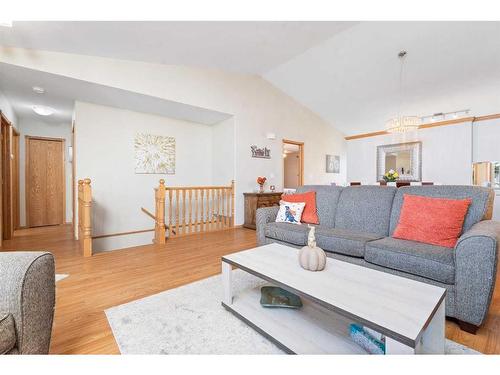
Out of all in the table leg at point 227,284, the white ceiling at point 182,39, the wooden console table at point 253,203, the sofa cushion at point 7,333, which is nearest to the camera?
the sofa cushion at point 7,333

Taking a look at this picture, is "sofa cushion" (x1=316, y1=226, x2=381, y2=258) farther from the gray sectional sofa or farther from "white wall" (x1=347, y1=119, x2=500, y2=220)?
"white wall" (x1=347, y1=119, x2=500, y2=220)

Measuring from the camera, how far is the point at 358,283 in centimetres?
127

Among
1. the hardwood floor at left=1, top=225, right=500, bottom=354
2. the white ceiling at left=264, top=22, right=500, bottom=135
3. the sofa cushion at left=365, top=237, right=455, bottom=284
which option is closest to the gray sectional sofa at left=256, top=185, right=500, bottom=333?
the sofa cushion at left=365, top=237, right=455, bottom=284

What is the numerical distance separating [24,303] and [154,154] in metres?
3.99

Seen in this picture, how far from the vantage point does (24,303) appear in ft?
3.13

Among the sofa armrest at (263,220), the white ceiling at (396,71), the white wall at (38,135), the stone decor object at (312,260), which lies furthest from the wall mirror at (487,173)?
the white wall at (38,135)

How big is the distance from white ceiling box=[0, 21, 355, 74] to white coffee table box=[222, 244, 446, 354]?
2.77m

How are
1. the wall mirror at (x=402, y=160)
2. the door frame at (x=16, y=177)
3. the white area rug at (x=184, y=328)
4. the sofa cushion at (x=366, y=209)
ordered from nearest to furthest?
the white area rug at (x=184, y=328) < the sofa cushion at (x=366, y=209) < the door frame at (x=16, y=177) < the wall mirror at (x=402, y=160)

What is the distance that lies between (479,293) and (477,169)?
4.55 meters

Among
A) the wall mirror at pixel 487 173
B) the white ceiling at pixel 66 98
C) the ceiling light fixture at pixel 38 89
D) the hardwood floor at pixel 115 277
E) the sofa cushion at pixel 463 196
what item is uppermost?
the white ceiling at pixel 66 98

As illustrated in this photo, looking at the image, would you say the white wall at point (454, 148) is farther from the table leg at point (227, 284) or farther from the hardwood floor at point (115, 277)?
the table leg at point (227, 284)

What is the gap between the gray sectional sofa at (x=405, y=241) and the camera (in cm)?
140

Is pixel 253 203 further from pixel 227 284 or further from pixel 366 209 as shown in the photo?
pixel 227 284

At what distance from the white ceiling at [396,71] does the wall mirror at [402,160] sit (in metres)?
0.91
